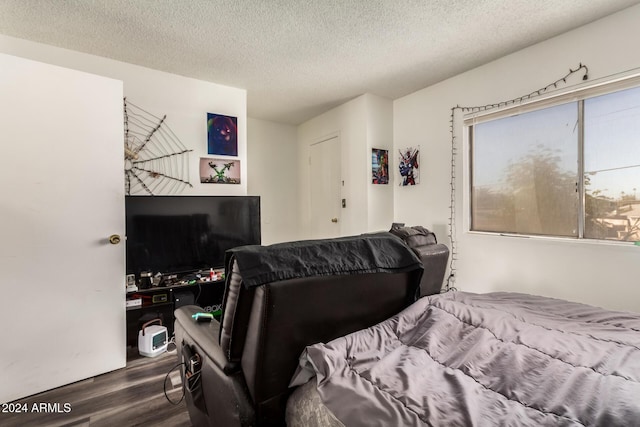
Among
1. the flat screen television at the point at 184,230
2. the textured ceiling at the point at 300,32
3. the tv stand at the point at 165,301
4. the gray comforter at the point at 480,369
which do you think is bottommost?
the tv stand at the point at 165,301

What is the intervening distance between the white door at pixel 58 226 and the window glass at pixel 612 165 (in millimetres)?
3599

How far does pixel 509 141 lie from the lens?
9.17 feet

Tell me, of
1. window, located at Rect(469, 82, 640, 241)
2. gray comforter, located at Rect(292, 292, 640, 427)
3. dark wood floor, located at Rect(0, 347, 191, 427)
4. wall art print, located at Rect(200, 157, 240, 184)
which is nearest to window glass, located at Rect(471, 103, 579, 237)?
window, located at Rect(469, 82, 640, 241)

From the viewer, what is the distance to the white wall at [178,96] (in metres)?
2.53

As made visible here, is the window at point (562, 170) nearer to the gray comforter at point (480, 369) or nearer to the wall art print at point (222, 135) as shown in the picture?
the gray comforter at point (480, 369)

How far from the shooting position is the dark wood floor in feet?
5.30

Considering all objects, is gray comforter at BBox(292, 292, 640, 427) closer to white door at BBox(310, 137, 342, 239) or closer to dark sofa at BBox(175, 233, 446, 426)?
dark sofa at BBox(175, 233, 446, 426)

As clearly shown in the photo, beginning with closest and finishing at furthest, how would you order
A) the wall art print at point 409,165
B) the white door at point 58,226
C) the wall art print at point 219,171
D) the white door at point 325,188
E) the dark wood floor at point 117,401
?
the dark wood floor at point 117,401
the white door at point 58,226
the wall art print at point 219,171
the wall art print at point 409,165
the white door at point 325,188

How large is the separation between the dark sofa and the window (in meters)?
2.09

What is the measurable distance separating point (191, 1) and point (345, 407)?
241 centimetres

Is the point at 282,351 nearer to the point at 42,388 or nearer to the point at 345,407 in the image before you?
the point at 345,407

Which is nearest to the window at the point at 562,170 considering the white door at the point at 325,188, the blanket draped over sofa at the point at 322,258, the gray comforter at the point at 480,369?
the gray comforter at the point at 480,369

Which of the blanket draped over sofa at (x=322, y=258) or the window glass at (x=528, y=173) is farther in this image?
the window glass at (x=528, y=173)

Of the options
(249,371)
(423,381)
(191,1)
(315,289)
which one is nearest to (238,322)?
(249,371)
